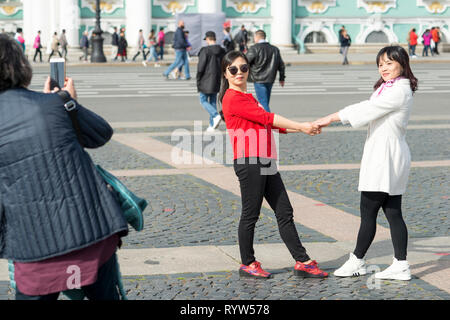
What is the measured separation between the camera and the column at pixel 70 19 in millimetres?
42938

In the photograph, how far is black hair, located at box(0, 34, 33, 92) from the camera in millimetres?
3311

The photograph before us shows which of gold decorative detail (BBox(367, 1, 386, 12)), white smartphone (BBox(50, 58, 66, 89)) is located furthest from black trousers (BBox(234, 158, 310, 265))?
gold decorative detail (BBox(367, 1, 386, 12))

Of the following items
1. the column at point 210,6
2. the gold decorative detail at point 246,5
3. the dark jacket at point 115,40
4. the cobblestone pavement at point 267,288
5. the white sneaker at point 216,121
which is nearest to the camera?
the cobblestone pavement at point 267,288

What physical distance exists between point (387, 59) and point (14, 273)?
2960 mm

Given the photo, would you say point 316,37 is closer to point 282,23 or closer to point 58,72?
point 282,23

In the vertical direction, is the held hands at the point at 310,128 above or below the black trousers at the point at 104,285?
above

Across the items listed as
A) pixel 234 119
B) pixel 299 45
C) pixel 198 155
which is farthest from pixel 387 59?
pixel 299 45

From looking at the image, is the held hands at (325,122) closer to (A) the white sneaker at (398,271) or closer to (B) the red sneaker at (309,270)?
(B) the red sneaker at (309,270)

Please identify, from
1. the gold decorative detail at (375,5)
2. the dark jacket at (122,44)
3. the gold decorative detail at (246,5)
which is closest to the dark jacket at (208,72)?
the dark jacket at (122,44)

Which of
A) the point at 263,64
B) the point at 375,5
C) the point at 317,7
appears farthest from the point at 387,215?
the point at 375,5

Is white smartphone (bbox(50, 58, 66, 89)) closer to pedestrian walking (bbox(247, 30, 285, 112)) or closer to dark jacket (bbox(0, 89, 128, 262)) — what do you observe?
dark jacket (bbox(0, 89, 128, 262))

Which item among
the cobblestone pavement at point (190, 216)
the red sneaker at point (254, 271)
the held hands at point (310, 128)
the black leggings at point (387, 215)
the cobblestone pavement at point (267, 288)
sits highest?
the held hands at point (310, 128)

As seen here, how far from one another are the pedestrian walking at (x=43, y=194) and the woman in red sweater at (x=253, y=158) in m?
2.14
